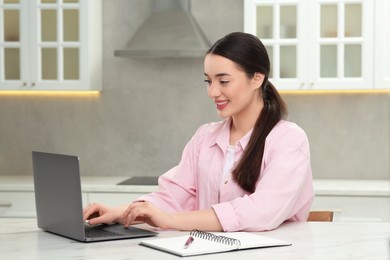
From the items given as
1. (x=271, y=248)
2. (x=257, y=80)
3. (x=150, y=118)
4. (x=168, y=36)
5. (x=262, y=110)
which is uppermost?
(x=168, y=36)

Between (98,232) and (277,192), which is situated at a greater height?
(277,192)

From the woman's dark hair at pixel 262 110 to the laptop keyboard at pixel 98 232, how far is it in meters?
0.49

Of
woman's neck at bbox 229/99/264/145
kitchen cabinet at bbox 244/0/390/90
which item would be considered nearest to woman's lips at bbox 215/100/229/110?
woman's neck at bbox 229/99/264/145

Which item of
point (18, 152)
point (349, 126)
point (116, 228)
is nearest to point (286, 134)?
point (116, 228)

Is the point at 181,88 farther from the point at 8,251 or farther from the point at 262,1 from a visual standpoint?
the point at 8,251

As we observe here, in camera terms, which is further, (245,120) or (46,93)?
(46,93)

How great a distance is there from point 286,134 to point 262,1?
2.04 m

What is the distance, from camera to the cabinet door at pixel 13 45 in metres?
4.65

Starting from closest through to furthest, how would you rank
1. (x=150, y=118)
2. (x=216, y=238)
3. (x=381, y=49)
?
1. (x=216, y=238)
2. (x=381, y=49)
3. (x=150, y=118)

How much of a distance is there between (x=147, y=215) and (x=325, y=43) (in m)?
2.36

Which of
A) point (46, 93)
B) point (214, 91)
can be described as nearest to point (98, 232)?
point (214, 91)

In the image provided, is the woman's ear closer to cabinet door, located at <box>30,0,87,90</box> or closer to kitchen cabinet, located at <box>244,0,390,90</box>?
kitchen cabinet, located at <box>244,0,390,90</box>

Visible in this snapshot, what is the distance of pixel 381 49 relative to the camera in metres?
4.34

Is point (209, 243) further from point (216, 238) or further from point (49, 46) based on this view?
point (49, 46)
